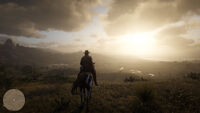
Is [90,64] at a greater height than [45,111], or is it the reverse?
[90,64]

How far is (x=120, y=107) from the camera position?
7.06 meters

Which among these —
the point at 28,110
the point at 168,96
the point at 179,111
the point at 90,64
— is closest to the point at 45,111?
the point at 28,110

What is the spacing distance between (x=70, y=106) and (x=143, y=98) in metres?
5.11

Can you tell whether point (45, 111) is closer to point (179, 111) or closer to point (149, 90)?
point (149, 90)

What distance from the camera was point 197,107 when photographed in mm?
6723

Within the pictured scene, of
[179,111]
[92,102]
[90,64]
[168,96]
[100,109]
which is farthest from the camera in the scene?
[168,96]

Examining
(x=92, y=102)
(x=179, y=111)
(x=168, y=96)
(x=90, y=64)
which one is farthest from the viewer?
(x=168, y=96)

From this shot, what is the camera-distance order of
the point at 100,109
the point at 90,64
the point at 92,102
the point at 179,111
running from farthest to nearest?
1. the point at 92,102
2. the point at 90,64
3. the point at 100,109
4. the point at 179,111

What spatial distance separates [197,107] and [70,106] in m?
8.17

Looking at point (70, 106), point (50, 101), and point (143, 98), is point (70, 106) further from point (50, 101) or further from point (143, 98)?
point (143, 98)

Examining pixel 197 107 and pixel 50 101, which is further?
pixel 50 101

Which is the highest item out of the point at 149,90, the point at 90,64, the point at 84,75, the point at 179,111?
the point at 90,64

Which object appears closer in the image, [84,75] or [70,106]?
[84,75]

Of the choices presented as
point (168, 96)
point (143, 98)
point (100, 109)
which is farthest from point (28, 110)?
point (168, 96)
